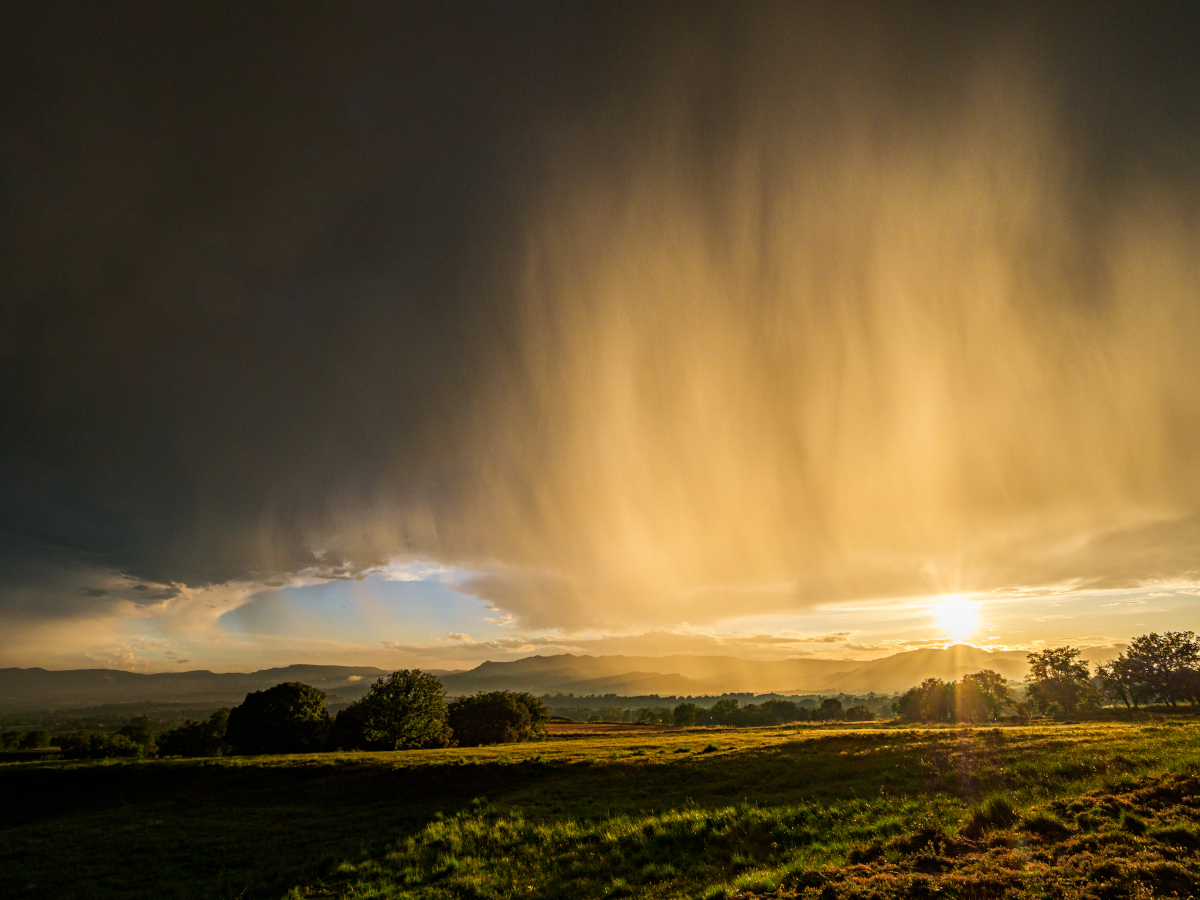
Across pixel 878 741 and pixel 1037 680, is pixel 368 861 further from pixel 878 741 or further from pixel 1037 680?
pixel 1037 680

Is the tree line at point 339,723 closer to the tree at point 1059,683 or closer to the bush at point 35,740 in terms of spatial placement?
the bush at point 35,740

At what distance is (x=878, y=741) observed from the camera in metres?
42.7

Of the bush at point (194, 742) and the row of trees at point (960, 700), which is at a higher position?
the bush at point (194, 742)

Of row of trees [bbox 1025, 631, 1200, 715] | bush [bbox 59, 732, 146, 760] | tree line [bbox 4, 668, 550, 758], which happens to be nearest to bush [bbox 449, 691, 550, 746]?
tree line [bbox 4, 668, 550, 758]

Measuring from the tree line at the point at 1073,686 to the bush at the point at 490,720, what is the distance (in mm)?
98671

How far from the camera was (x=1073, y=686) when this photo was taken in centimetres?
12812

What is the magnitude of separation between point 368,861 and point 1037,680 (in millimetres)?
180753

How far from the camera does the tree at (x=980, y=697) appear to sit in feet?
397

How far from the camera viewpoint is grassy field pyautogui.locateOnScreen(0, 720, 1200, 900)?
12758mm

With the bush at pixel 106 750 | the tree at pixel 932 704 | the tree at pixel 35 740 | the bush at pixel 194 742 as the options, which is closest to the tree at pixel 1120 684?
the tree at pixel 932 704

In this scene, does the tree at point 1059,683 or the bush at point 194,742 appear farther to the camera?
the tree at point 1059,683

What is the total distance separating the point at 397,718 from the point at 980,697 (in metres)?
141

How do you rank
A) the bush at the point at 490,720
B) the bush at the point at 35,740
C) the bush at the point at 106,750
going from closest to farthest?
the bush at the point at 106,750, the bush at the point at 490,720, the bush at the point at 35,740

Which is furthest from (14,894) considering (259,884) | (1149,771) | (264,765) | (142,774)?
(1149,771)
